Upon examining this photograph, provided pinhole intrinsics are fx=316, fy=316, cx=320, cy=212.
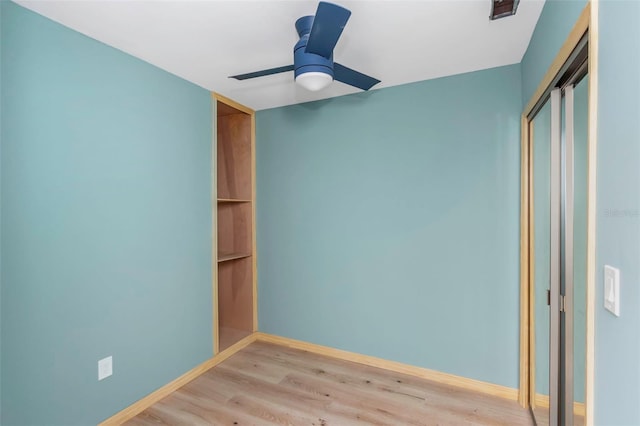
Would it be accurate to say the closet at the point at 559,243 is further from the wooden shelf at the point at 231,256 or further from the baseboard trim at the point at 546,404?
the wooden shelf at the point at 231,256

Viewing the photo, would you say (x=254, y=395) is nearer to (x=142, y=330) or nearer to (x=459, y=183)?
(x=142, y=330)

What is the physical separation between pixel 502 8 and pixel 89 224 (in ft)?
8.27

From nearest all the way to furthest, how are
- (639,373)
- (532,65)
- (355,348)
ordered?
(639,373), (532,65), (355,348)

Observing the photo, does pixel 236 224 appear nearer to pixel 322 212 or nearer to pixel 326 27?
pixel 322 212

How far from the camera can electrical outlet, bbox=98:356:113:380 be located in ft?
6.40

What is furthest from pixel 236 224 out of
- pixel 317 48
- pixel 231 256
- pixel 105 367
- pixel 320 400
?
pixel 317 48

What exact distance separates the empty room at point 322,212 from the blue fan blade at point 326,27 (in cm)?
1

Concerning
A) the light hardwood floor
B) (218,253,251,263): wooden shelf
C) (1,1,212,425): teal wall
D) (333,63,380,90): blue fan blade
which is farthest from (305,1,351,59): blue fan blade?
the light hardwood floor

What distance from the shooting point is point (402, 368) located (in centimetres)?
264

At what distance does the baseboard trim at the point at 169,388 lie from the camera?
2.05 metres

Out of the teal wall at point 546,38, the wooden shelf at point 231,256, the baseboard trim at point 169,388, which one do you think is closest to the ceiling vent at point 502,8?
the teal wall at point 546,38

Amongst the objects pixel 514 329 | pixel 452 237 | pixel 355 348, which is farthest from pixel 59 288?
pixel 514 329

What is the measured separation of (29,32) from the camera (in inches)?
64.3

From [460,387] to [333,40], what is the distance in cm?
256
